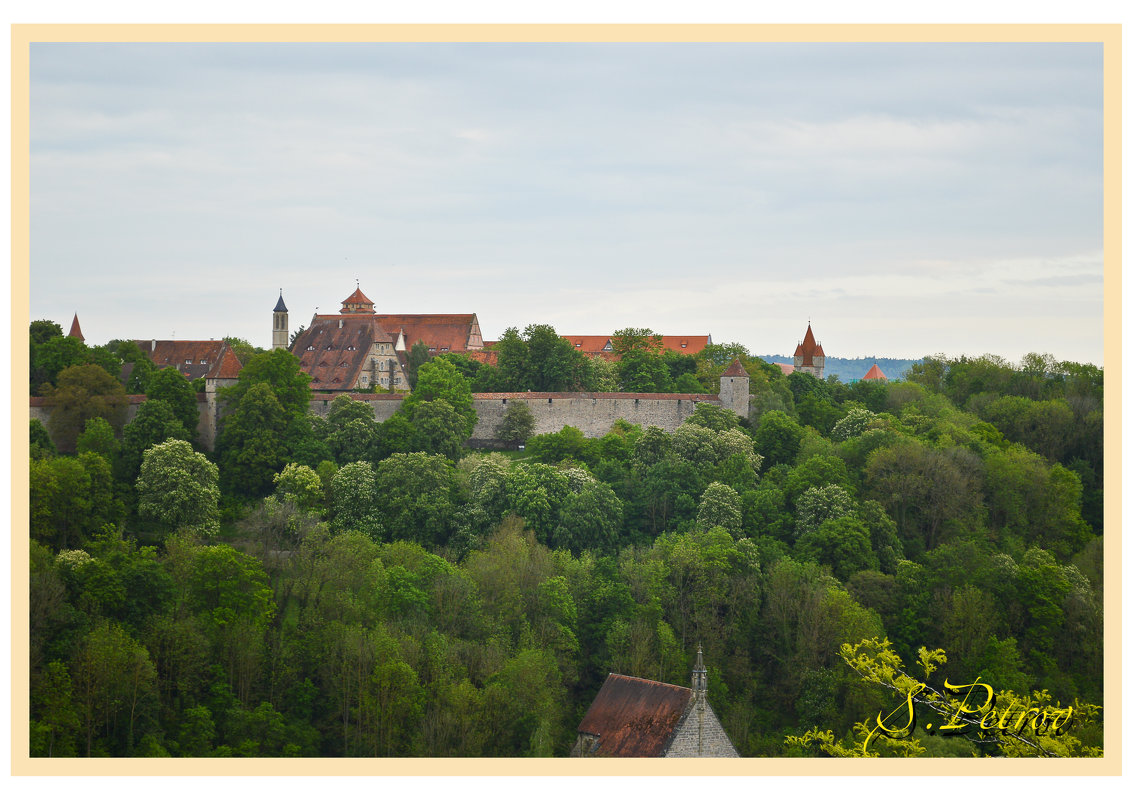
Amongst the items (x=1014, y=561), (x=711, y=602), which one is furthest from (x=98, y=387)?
(x=1014, y=561)

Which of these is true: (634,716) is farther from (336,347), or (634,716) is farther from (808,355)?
(808,355)

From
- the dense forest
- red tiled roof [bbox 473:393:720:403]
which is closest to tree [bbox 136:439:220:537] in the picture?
the dense forest

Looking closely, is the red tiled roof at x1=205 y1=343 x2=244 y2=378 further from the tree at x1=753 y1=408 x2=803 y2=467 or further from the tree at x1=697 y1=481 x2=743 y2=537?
the tree at x1=753 y1=408 x2=803 y2=467

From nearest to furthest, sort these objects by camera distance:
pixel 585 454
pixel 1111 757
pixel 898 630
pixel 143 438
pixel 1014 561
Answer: pixel 1111 757 < pixel 898 630 < pixel 1014 561 < pixel 143 438 < pixel 585 454

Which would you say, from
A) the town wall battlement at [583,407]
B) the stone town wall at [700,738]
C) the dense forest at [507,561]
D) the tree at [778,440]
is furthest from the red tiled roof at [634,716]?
the town wall battlement at [583,407]

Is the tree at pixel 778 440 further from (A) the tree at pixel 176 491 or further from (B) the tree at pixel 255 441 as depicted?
(A) the tree at pixel 176 491

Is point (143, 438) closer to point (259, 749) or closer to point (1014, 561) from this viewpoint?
point (259, 749)

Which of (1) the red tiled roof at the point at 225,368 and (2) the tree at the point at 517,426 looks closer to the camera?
(1) the red tiled roof at the point at 225,368
